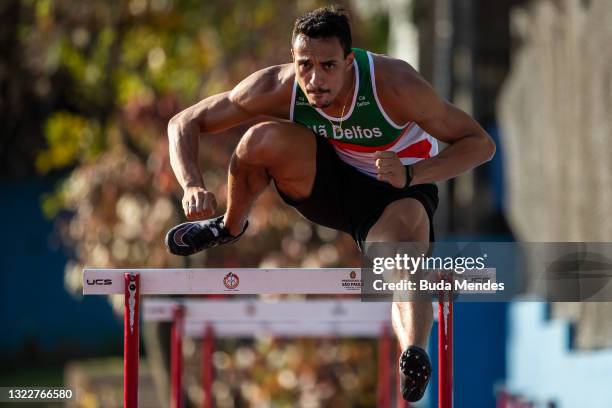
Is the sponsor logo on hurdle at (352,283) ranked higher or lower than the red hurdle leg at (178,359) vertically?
higher

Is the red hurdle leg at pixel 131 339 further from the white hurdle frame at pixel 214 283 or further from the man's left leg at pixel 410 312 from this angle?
the man's left leg at pixel 410 312

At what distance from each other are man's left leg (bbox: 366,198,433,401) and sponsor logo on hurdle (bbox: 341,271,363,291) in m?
0.24

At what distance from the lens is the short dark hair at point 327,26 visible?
552 centimetres

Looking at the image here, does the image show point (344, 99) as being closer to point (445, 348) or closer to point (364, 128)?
point (364, 128)

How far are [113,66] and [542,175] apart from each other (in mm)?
4513

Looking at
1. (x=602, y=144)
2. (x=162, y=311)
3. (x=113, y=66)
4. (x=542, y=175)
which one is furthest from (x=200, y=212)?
(x=113, y=66)

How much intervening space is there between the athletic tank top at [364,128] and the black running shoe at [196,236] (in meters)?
0.61

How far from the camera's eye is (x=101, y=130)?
13203mm

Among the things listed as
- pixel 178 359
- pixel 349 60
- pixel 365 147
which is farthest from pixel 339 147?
pixel 178 359

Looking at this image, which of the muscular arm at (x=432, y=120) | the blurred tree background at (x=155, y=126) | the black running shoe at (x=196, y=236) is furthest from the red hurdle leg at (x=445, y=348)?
the blurred tree background at (x=155, y=126)

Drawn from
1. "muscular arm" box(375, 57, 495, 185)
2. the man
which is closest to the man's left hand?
the man

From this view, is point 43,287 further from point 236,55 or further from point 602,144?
point 602,144

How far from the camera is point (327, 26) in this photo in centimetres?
553

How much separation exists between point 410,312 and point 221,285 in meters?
0.79
